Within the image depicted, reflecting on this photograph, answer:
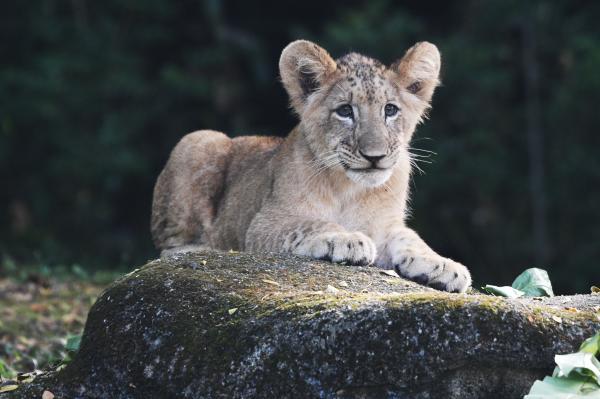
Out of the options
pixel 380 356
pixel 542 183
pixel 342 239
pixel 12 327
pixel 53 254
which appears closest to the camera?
pixel 380 356

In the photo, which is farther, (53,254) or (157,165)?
(157,165)

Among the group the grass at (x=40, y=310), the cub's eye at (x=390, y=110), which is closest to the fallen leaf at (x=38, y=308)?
the grass at (x=40, y=310)

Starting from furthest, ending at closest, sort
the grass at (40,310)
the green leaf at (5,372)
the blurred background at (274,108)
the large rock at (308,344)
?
the blurred background at (274,108), the grass at (40,310), the green leaf at (5,372), the large rock at (308,344)

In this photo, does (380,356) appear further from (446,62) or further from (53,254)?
(446,62)

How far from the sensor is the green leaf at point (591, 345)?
4188 millimetres

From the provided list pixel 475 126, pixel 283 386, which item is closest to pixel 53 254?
pixel 475 126

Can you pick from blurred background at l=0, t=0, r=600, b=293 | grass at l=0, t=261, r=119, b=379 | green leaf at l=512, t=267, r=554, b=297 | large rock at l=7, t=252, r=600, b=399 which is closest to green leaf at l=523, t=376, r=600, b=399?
large rock at l=7, t=252, r=600, b=399

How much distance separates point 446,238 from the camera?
16484mm

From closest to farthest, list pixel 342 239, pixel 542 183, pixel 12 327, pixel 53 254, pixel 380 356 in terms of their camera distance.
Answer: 1. pixel 380 356
2. pixel 342 239
3. pixel 12 327
4. pixel 53 254
5. pixel 542 183

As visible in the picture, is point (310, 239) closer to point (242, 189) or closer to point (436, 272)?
point (436, 272)

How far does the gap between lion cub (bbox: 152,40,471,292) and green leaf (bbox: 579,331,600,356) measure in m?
1.59

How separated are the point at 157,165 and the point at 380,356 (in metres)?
13.0

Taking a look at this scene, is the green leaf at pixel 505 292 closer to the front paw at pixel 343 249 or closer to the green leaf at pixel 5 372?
the front paw at pixel 343 249

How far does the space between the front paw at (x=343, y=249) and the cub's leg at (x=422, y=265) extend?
0.23 m
